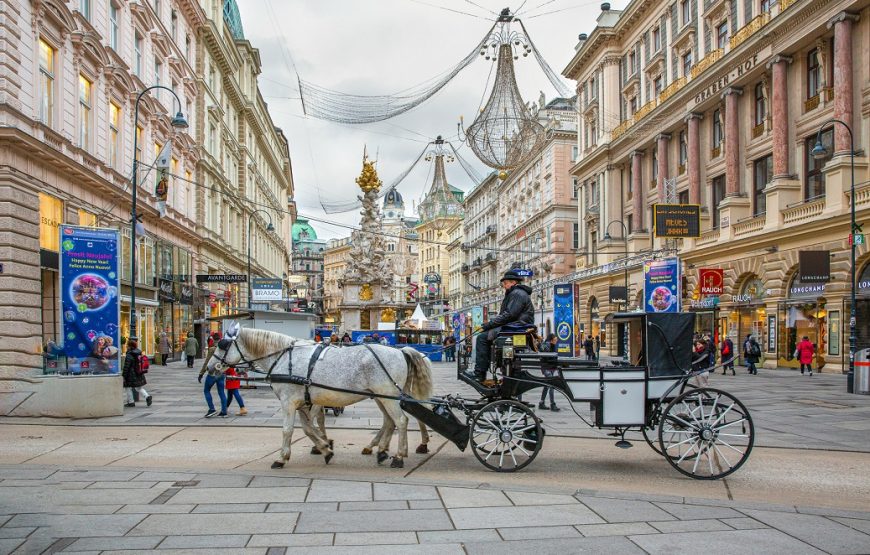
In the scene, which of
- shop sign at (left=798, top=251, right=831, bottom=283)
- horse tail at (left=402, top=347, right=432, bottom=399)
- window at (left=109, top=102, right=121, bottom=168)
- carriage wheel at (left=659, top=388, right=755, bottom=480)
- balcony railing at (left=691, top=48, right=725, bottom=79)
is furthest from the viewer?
balcony railing at (left=691, top=48, right=725, bottom=79)

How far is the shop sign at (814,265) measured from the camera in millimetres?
26219

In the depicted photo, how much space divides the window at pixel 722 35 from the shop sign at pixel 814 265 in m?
14.6

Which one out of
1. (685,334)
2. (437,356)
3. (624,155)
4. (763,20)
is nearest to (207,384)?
(685,334)

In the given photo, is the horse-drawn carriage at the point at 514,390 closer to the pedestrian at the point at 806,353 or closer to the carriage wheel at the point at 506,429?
the carriage wheel at the point at 506,429

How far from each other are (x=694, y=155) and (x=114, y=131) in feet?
93.9

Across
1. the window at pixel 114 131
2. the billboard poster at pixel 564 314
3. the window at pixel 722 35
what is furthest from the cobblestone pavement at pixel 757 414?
the window at pixel 722 35

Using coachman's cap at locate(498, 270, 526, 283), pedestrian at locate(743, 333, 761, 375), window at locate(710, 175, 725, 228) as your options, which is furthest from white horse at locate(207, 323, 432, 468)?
window at locate(710, 175, 725, 228)

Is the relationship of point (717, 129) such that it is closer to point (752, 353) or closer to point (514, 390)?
point (752, 353)

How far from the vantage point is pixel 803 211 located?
29344mm

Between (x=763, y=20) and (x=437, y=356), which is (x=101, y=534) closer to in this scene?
(x=763, y=20)

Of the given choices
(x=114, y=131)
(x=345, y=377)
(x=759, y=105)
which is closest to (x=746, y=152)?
(x=759, y=105)

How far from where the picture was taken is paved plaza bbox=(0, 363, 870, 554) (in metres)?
6.37

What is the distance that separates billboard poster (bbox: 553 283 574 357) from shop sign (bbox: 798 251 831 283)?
9.13 meters

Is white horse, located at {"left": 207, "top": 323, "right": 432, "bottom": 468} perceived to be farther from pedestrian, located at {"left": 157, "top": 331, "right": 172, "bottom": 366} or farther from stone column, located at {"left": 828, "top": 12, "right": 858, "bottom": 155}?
pedestrian, located at {"left": 157, "top": 331, "right": 172, "bottom": 366}
